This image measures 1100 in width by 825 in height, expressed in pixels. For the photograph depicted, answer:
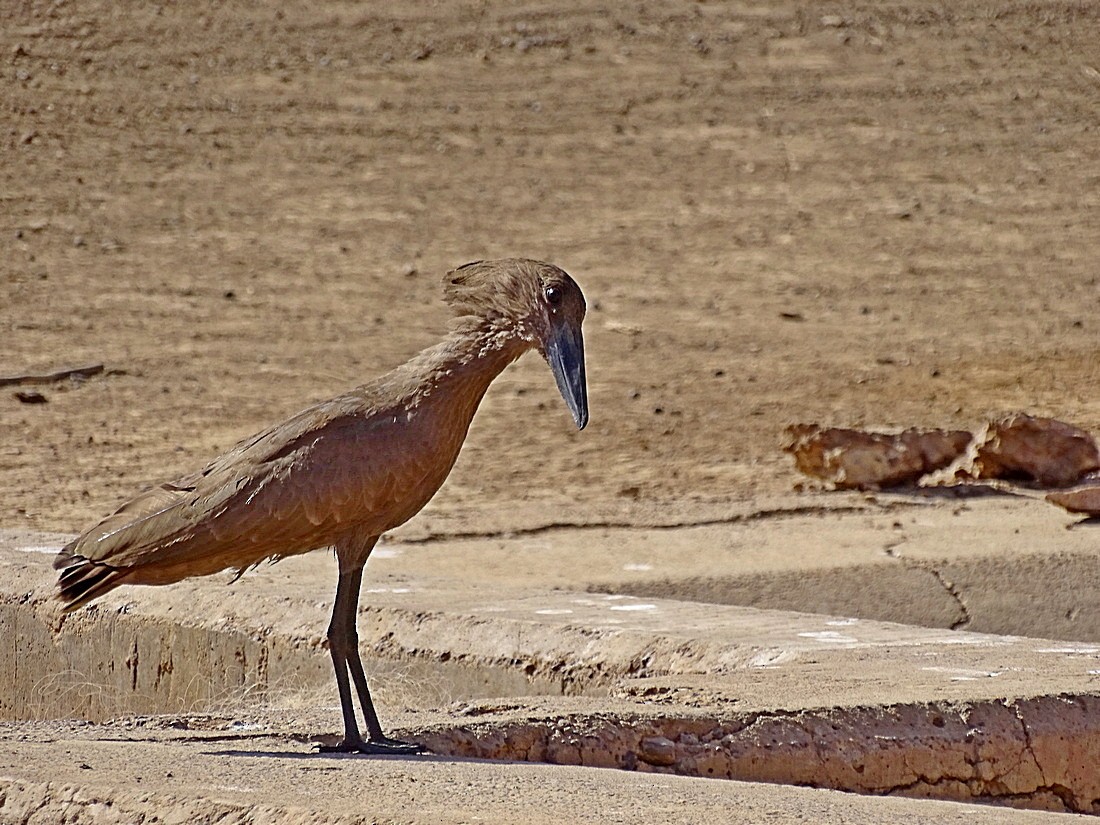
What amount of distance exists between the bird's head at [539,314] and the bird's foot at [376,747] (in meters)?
0.81

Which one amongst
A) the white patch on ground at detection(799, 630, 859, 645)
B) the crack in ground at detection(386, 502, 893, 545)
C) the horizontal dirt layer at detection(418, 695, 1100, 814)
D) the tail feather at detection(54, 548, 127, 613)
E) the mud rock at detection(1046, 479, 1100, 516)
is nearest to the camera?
the tail feather at detection(54, 548, 127, 613)

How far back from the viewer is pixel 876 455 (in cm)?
962

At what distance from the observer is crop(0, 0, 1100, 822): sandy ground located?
1272cm

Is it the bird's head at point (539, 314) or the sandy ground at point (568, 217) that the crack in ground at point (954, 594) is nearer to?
the sandy ground at point (568, 217)

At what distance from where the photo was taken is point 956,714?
4984 mm

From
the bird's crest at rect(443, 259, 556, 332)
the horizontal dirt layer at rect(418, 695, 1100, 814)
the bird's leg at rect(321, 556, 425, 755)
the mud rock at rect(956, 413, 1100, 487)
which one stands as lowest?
the mud rock at rect(956, 413, 1100, 487)

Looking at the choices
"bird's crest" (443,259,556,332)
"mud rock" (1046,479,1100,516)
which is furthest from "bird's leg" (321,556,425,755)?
"mud rock" (1046,479,1100,516)

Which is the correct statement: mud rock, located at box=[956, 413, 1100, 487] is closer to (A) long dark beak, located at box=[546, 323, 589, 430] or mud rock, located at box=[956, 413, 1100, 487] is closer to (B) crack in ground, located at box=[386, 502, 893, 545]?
(B) crack in ground, located at box=[386, 502, 893, 545]

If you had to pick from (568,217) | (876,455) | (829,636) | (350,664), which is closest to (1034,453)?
(876,455)

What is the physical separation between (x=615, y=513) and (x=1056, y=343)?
626 centimetres

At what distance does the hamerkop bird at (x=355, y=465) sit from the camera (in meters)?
4.39

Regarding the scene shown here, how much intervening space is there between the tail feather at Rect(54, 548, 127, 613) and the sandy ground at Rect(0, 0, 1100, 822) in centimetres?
624

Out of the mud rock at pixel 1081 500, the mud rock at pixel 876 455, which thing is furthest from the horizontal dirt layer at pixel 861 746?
the mud rock at pixel 876 455

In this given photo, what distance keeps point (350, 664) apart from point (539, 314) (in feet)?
2.98
